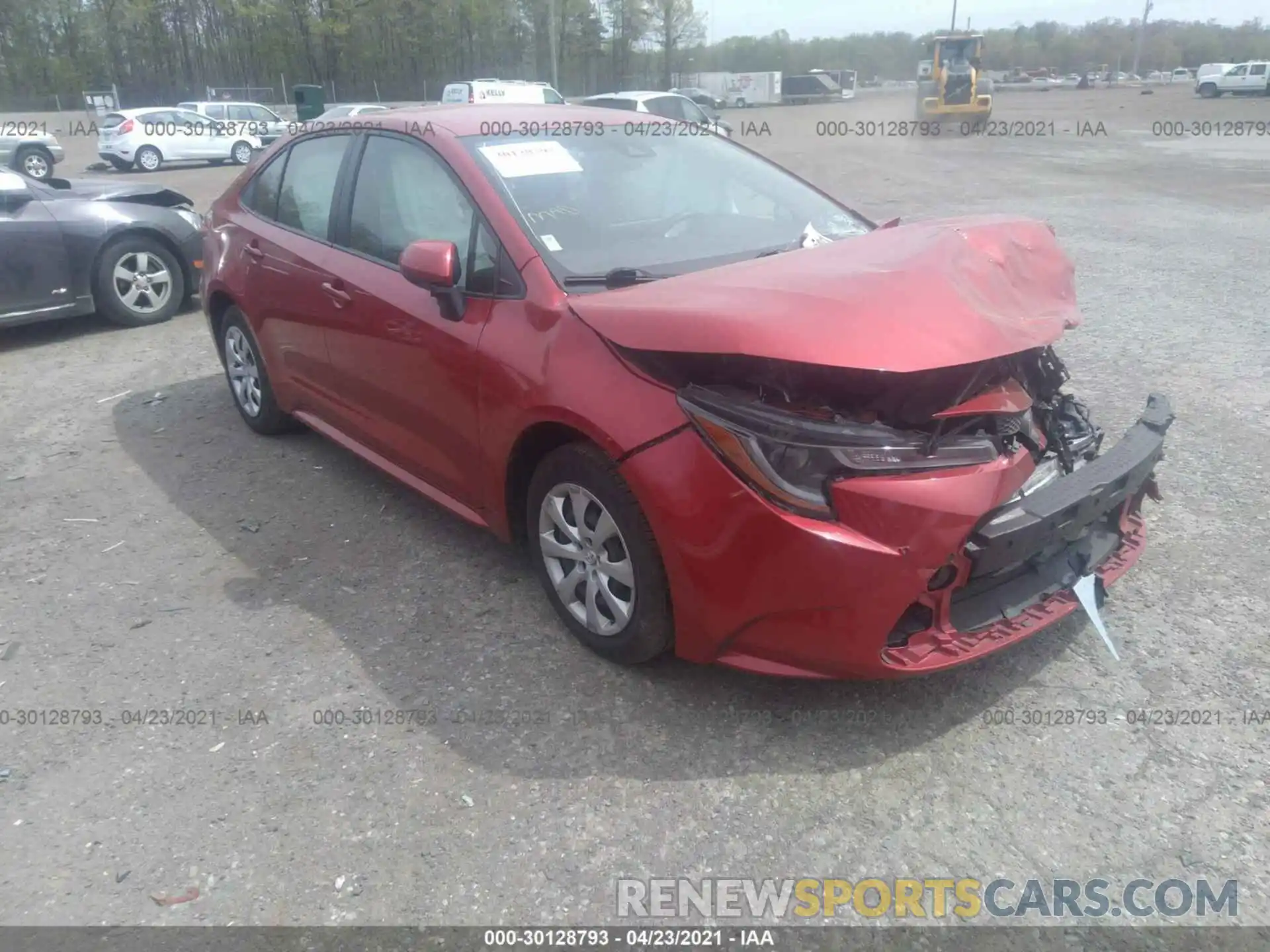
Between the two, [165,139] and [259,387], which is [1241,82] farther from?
[259,387]

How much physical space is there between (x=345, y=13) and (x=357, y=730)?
233 feet

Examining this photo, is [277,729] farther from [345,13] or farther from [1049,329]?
[345,13]

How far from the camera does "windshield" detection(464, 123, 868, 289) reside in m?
3.28

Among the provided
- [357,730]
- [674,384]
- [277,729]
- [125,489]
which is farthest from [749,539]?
[125,489]

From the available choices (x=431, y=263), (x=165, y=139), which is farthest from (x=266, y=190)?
(x=165, y=139)

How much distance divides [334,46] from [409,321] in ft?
229

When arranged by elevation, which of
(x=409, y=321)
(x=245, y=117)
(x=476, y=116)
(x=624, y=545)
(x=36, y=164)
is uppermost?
(x=476, y=116)

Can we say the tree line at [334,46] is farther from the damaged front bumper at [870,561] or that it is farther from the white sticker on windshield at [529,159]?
the damaged front bumper at [870,561]

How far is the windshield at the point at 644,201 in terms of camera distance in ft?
10.8

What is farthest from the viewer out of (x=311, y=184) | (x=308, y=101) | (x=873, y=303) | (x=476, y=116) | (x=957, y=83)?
(x=957, y=83)

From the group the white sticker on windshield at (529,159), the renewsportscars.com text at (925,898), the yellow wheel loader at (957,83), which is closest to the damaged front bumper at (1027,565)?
the renewsportscars.com text at (925,898)

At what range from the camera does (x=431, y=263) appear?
3.06 m

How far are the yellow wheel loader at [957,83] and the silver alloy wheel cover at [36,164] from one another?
2688 centimetres

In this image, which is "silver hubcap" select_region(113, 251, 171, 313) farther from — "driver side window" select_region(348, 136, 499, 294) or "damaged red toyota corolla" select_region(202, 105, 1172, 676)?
"driver side window" select_region(348, 136, 499, 294)
